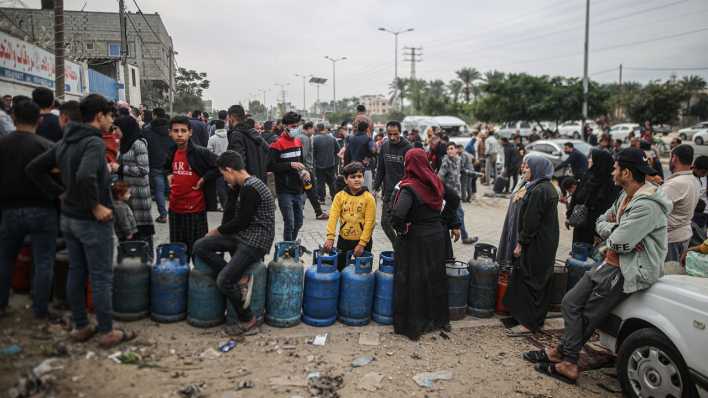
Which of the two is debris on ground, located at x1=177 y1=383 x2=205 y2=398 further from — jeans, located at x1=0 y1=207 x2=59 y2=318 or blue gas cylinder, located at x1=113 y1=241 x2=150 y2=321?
jeans, located at x1=0 y1=207 x2=59 y2=318

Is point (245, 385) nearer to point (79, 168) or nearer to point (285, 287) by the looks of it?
point (285, 287)

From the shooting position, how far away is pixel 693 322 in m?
3.50

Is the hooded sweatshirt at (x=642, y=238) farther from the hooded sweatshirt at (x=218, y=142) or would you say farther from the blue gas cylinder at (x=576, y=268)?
the hooded sweatshirt at (x=218, y=142)

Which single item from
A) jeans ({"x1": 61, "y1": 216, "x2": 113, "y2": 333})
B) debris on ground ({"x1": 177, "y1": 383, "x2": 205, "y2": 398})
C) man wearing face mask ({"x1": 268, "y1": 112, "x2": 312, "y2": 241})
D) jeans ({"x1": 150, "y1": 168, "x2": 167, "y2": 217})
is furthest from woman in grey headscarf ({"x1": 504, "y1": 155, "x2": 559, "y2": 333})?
jeans ({"x1": 150, "y1": 168, "x2": 167, "y2": 217})

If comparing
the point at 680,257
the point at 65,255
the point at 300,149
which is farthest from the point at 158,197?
the point at 680,257

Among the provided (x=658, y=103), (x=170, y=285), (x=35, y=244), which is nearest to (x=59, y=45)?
(x=35, y=244)

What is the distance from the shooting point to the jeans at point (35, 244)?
4137 mm

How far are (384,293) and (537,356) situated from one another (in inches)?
63.9

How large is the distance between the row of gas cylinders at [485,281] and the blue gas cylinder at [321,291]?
1.35 meters

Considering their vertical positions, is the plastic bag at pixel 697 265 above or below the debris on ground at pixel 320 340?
above

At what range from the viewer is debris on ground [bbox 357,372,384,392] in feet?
13.2

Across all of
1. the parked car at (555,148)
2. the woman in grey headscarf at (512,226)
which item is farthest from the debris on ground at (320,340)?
the parked car at (555,148)

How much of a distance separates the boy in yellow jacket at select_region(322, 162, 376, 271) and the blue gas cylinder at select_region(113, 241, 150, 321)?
6.36ft

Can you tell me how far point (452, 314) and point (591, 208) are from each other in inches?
109
